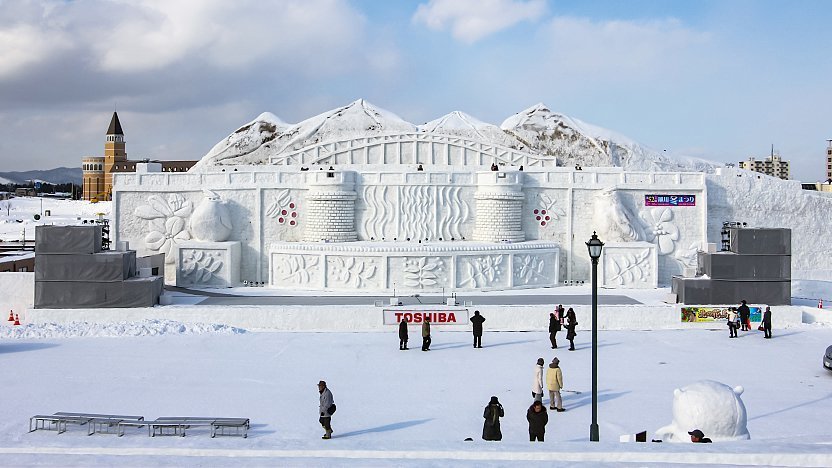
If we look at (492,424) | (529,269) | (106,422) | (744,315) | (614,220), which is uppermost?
(614,220)

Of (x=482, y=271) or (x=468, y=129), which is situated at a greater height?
(x=468, y=129)

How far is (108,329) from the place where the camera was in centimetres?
2125

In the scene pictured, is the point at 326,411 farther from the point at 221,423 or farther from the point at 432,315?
the point at 432,315

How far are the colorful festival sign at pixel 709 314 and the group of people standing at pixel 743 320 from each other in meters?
0.24

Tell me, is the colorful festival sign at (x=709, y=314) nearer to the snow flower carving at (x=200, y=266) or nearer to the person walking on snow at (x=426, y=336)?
the person walking on snow at (x=426, y=336)

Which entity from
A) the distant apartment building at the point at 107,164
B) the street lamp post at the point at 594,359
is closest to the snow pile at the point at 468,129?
the street lamp post at the point at 594,359

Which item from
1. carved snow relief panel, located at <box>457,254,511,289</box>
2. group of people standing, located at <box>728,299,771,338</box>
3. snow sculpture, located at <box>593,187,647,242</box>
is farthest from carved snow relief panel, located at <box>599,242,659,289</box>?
group of people standing, located at <box>728,299,771,338</box>

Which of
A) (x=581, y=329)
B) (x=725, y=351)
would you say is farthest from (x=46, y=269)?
(x=725, y=351)

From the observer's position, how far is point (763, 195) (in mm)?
31609

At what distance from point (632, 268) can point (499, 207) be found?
586cm

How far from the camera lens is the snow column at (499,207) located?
29.5m

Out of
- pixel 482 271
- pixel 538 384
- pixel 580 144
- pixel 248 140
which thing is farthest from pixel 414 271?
pixel 580 144

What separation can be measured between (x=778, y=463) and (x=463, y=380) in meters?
8.68

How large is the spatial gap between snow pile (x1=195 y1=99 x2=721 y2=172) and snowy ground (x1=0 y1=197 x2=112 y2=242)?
24414mm
